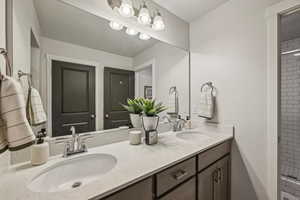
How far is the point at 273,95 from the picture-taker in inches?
52.0

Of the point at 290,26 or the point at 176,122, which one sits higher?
the point at 290,26

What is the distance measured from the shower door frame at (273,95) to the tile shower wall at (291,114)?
155 centimetres

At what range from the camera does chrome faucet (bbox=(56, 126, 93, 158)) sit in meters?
1.01

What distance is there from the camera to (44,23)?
1012mm

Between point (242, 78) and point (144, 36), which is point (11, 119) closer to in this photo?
point (144, 36)

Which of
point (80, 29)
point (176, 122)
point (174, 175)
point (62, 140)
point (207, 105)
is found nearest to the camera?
point (174, 175)

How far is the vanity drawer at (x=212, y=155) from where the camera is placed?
46.6 inches

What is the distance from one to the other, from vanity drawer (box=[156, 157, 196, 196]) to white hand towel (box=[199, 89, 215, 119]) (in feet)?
2.34

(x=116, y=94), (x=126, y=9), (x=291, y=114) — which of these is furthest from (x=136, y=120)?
(x=291, y=114)

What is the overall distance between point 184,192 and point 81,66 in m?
1.16

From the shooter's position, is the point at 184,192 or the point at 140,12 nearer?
the point at 184,192

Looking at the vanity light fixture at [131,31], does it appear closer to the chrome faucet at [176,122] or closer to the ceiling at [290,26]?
the chrome faucet at [176,122]

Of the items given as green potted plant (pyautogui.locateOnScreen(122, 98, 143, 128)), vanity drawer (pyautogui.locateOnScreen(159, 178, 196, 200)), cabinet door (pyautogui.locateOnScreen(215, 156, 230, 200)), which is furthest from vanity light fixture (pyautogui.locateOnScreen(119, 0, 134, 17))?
cabinet door (pyautogui.locateOnScreen(215, 156, 230, 200))

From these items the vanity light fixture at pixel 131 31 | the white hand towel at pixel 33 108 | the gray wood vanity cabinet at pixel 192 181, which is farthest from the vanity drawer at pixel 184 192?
the vanity light fixture at pixel 131 31
